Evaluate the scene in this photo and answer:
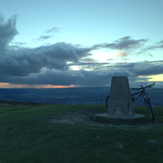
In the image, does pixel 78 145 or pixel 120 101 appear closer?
pixel 78 145

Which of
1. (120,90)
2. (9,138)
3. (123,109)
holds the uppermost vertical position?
(120,90)

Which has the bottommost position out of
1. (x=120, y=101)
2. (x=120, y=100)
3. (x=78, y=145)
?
(x=78, y=145)

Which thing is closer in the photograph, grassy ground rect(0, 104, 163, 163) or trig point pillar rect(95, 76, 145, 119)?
grassy ground rect(0, 104, 163, 163)

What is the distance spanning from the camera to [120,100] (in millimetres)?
16219

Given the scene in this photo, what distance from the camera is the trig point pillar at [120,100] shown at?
16.0 metres

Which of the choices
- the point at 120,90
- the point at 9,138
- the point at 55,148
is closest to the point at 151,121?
the point at 120,90

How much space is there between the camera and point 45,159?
7895mm

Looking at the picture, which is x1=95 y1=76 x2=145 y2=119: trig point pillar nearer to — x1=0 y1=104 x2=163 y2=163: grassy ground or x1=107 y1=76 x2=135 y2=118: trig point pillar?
x1=107 y1=76 x2=135 y2=118: trig point pillar

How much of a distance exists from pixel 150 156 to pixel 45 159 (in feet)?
17.4

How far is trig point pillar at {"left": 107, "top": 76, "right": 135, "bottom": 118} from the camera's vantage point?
52.5ft

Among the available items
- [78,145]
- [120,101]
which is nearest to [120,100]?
[120,101]

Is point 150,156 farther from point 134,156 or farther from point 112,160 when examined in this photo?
point 112,160

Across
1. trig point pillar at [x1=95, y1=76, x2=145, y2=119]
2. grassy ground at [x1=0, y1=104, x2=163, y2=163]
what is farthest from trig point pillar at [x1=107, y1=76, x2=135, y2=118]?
grassy ground at [x1=0, y1=104, x2=163, y2=163]

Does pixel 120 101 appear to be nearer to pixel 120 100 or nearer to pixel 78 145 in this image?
pixel 120 100
